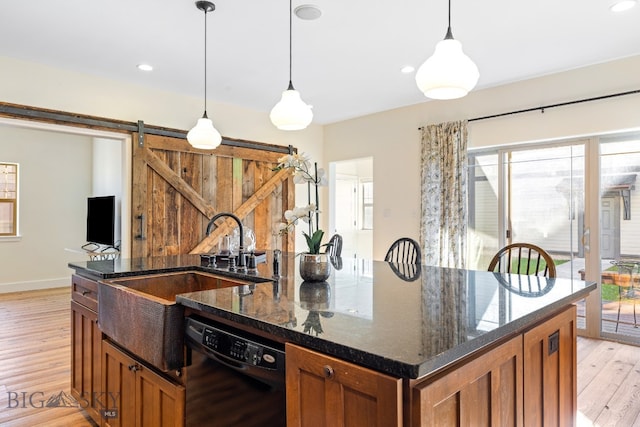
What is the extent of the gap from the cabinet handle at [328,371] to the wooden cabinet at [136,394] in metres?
0.82

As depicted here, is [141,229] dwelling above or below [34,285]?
above

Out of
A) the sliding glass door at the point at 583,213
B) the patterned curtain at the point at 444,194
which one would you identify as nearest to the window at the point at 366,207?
the patterned curtain at the point at 444,194

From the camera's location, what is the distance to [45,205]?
22.9 feet

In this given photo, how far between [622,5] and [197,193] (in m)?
4.46

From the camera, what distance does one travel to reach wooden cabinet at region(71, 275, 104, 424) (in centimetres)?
228

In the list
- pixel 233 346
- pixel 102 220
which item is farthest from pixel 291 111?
pixel 102 220

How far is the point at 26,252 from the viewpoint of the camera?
6.74 metres

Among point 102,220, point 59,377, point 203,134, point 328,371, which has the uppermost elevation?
point 203,134

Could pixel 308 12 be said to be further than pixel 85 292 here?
Yes

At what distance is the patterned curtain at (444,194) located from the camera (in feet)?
15.8

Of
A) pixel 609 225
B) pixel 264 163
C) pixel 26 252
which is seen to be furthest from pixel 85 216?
pixel 609 225

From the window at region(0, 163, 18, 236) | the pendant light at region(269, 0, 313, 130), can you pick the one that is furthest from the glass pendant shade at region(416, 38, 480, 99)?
the window at region(0, 163, 18, 236)

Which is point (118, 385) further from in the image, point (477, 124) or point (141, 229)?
point (477, 124)

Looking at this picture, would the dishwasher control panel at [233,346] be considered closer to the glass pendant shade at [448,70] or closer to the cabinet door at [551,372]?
the cabinet door at [551,372]
